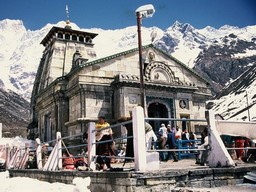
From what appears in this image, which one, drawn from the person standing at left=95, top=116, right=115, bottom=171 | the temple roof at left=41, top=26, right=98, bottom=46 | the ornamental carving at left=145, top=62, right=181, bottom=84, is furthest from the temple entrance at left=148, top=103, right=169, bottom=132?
the person standing at left=95, top=116, right=115, bottom=171

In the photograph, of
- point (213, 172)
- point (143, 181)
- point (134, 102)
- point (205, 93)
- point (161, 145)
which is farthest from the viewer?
point (205, 93)

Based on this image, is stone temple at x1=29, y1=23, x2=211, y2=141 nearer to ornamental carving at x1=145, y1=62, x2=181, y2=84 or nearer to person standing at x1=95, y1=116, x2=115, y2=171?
ornamental carving at x1=145, y1=62, x2=181, y2=84

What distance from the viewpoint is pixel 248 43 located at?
186 meters

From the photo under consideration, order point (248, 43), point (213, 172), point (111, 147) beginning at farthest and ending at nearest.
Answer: point (248, 43) → point (111, 147) → point (213, 172)

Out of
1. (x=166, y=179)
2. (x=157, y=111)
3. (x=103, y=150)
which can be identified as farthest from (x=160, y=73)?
(x=166, y=179)

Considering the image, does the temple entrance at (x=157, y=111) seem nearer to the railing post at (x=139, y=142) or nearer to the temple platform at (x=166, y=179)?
the temple platform at (x=166, y=179)

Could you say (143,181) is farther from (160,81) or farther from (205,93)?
(205,93)

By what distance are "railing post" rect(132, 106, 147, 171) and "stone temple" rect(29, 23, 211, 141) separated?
13499 millimetres

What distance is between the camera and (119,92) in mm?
21094

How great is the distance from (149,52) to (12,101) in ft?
340

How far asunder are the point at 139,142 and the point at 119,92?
1428 cm

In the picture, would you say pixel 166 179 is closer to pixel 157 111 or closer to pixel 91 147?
pixel 91 147

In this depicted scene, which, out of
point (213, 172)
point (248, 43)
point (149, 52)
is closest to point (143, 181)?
point (213, 172)

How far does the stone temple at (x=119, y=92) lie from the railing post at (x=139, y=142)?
531 inches
